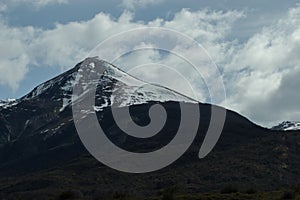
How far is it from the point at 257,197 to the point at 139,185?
118 meters

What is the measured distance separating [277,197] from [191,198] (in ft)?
35.1

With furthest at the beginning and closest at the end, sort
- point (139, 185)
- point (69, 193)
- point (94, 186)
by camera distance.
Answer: point (94, 186) < point (139, 185) < point (69, 193)

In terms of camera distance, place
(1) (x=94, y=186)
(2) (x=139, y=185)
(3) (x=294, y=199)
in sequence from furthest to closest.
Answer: (1) (x=94, y=186)
(2) (x=139, y=185)
(3) (x=294, y=199)

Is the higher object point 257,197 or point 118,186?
point 118,186

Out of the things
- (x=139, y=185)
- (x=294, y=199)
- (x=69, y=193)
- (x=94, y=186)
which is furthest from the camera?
(x=94, y=186)

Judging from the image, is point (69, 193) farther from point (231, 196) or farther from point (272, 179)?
point (272, 179)

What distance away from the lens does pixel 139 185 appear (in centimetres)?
18662

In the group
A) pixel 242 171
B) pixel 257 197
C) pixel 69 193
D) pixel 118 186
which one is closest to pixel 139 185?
pixel 118 186

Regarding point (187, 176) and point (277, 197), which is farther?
point (187, 176)

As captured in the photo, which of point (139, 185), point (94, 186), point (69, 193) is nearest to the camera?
point (69, 193)

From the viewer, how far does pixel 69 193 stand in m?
80.9

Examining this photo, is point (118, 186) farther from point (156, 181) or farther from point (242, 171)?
point (242, 171)

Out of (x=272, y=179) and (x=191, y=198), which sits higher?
(x=272, y=179)

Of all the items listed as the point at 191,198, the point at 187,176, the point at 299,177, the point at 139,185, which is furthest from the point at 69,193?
the point at 299,177
